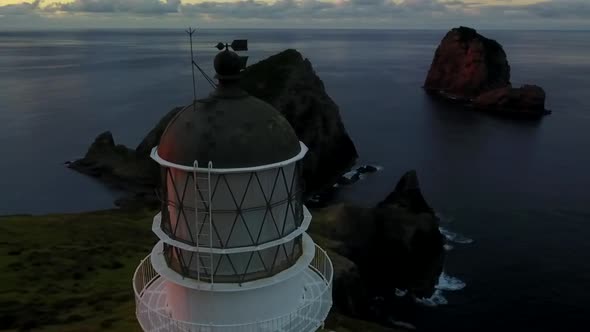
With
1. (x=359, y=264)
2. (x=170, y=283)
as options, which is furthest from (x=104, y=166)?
(x=170, y=283)

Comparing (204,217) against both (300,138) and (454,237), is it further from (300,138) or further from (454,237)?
(300,138)

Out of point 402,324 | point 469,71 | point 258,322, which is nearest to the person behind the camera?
point 258,322

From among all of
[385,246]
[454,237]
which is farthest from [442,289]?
[454,237]

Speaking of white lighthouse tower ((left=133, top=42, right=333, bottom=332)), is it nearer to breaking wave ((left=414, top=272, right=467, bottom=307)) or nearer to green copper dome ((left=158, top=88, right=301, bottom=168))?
green copper dome ((left=158, top=88, right=301, bottom=168))

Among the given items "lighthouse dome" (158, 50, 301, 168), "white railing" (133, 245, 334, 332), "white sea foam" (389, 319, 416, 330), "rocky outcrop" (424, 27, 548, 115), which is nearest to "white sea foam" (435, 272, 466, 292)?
"white sea foam" (389, 319, 416, 330)

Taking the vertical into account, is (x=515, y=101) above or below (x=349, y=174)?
above

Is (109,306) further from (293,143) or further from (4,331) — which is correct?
(293,143)
